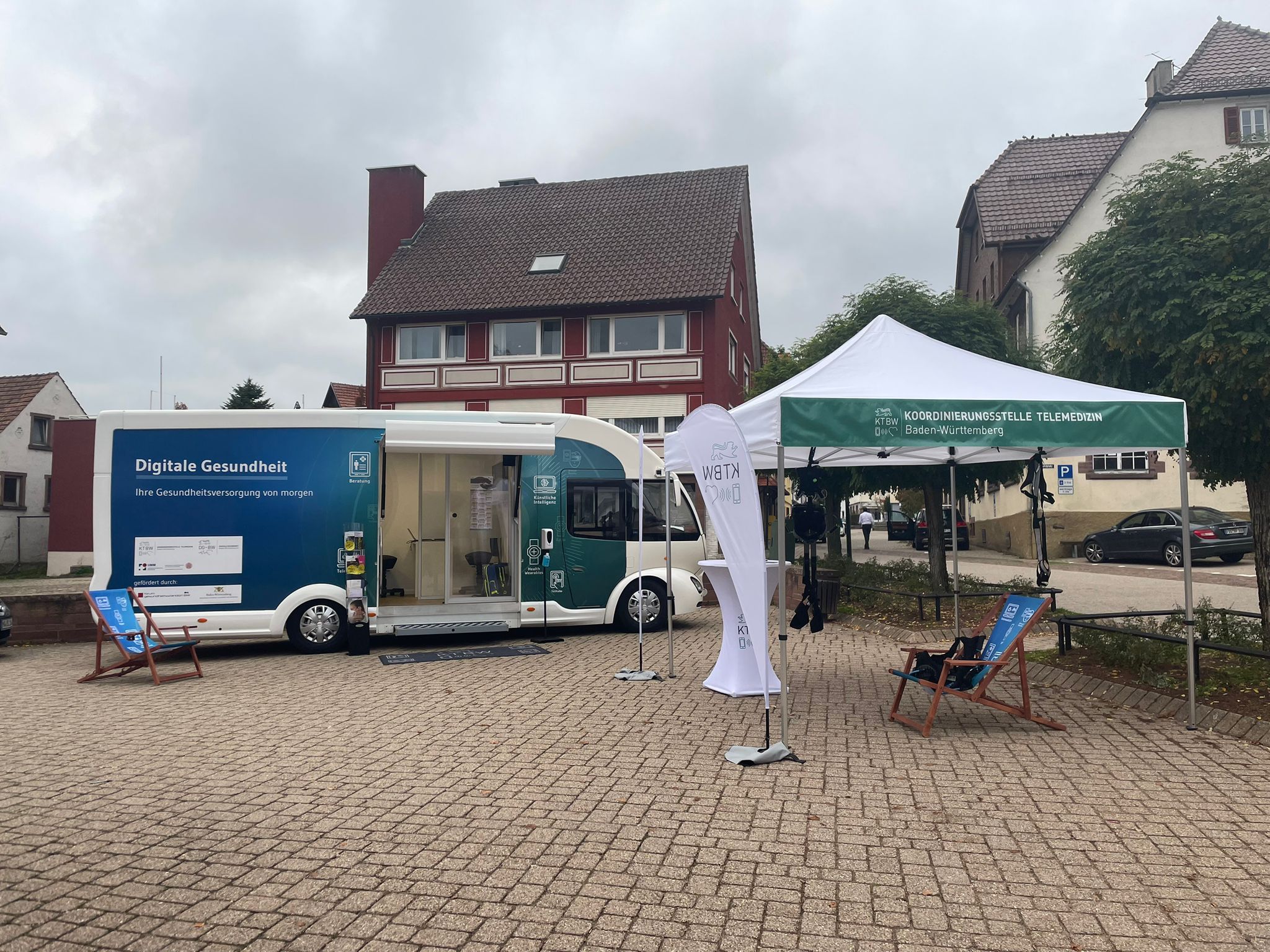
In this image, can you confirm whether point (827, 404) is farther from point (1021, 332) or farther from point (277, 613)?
point (1021, 332)

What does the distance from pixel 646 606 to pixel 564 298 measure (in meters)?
17.3

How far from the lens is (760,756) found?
6.12 meters

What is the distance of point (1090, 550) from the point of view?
25.4 metres

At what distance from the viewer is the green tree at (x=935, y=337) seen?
1562cm

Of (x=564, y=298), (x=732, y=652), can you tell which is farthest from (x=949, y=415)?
(x=564, y=298)

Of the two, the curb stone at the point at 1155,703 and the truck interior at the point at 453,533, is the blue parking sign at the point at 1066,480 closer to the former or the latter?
the truck interior at the point at 453,533

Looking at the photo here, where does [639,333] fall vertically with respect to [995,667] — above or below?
above

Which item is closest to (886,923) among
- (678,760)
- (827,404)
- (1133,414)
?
(678,760)

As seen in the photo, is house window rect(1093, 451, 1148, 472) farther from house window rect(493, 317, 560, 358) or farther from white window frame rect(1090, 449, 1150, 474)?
house window rect(493, 317, 560, 358)

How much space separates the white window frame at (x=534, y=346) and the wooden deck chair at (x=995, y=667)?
22.7m

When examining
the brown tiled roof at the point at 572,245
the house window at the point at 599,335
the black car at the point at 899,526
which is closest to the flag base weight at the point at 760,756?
the brown tiled roof at the point at 572,245

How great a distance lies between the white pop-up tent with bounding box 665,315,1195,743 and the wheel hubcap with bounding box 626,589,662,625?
588 centimetres

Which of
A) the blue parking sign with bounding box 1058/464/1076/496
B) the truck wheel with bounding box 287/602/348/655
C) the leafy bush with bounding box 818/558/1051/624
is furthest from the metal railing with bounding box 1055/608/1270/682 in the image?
the blue parking sign with bounding box 1058/464/1076/496

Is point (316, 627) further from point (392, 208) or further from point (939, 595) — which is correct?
point (392, 208)
